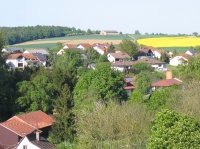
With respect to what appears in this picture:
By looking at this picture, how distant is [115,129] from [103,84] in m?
11.5

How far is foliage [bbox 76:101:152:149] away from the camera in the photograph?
1808 cm

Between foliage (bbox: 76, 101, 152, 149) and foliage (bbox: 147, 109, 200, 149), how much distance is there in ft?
10.9

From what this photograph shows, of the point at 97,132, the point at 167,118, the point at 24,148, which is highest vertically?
the point at 167,118

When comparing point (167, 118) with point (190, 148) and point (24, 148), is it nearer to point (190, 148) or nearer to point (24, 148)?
point (190, 148)

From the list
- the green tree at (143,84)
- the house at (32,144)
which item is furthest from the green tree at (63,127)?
the green tree at (143,84)

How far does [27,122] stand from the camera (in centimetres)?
2489

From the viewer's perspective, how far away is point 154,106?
85.9 ft

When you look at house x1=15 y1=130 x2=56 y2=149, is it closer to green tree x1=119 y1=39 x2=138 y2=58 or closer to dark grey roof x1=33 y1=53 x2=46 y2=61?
dark grey roof x1=33 y1=53 x2=46 y2=61

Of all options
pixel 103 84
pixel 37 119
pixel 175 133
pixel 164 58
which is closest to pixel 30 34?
pixel 164 58

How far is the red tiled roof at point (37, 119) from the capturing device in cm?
2524

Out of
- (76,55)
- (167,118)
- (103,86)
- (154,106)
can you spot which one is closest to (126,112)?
(167,118)

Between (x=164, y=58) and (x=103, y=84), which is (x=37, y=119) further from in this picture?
(x=164, y=58)

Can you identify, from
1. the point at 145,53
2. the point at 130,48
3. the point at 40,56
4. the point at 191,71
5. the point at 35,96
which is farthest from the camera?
the point at 145,53

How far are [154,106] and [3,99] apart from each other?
1037 cm
